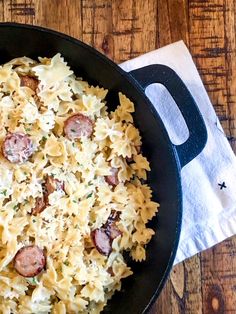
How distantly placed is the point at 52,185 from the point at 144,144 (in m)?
0.21

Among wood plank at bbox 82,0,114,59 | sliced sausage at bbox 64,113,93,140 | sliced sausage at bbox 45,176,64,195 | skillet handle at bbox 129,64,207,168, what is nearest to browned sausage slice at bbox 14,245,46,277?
sliced sausage at bbox 45,176,64,195

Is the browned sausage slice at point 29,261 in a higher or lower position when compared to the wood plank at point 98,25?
lower

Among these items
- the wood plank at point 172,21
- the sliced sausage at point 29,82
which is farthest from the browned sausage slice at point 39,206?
the wood plank at point 172,21

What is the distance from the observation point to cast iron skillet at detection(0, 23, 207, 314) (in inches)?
56.7

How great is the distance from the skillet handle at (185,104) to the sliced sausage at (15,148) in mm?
275

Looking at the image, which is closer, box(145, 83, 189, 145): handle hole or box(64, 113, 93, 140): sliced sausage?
box(64, 113, 93, 140): sliced sausage

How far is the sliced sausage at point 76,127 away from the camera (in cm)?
145

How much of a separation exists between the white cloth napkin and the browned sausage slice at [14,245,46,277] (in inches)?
12.4

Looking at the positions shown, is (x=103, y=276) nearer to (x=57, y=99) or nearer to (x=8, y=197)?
(x=8, y=197)

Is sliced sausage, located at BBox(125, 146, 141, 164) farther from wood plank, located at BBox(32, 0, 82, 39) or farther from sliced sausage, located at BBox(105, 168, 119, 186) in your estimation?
wood plank, located at BBox(32, 0, 82, 39)

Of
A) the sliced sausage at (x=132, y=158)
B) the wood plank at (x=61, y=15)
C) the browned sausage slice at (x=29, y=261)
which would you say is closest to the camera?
the browned sausage slice at (x=29, y=261)

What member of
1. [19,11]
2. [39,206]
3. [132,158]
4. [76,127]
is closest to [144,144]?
[132,158]

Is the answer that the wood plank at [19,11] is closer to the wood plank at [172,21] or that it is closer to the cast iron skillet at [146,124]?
the cast iron skillet at [146,124]

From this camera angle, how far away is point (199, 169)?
158cm
